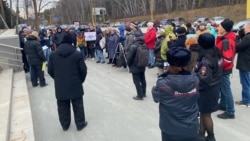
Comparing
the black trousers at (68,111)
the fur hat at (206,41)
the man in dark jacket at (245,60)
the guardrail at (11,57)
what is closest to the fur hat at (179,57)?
the fur hat at (206,41)

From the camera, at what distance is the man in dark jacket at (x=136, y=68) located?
7250 millimetres

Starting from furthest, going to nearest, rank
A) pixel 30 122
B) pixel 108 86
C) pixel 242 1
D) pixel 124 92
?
1. pixel 242 1
2. pixel 108 86
3. pixel 124 92
4. pixel 30 122

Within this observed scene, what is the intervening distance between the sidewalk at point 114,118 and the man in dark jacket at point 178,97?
1.83 meters

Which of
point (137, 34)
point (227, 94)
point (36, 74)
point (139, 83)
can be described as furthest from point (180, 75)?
point (36, 74)

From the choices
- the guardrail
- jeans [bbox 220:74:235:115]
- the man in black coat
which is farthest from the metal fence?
jeans [bbox 220:74:235:115]

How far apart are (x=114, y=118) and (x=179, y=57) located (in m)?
3.39

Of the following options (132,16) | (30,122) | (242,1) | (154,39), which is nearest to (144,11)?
(132,16)

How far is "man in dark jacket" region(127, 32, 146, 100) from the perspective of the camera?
7.25 metres

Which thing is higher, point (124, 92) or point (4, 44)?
point (4, 44)

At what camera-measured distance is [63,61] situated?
5.38 meters

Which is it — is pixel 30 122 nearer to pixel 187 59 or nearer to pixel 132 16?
pixel 187 59

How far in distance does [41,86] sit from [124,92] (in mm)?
2964

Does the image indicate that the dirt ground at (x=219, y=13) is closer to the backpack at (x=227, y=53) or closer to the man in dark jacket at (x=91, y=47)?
the man in dark jacket at (x=91, y=47)

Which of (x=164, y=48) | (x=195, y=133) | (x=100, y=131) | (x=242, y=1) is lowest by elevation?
(x=100, y=131)
